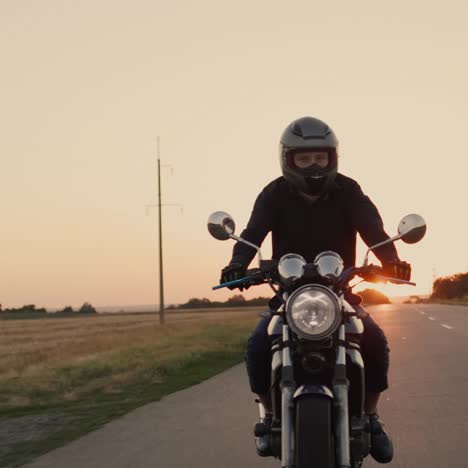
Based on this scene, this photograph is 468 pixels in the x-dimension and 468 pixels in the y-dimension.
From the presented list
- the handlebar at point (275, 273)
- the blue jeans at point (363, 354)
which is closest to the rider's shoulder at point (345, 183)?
the handlebar at point (275, 273)

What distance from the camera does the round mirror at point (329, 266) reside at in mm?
3691

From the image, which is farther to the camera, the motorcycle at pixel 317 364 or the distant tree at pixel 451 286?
the distant tree at pixel 451 286

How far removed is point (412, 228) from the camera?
4023 mm

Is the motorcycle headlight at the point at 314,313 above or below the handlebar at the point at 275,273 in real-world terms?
below

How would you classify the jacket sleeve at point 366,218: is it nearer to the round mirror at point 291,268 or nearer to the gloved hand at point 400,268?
the gloved hand at point 400,268

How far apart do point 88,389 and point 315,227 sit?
723cm

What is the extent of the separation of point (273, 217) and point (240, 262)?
1.27 ft

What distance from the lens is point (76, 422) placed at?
779 cm

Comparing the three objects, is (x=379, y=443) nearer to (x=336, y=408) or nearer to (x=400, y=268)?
(x=336, y=408)

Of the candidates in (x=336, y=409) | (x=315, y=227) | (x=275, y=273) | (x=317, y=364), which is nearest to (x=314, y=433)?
(x=336, y=409)

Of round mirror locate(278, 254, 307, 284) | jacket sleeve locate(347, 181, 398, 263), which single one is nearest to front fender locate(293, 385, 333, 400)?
round mirror locate(278, 254, 307, 284)

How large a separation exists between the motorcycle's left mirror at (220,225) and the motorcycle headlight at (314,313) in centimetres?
82

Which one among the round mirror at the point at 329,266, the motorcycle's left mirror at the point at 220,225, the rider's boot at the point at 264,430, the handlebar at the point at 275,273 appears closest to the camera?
the round mirror at the point at 329,266

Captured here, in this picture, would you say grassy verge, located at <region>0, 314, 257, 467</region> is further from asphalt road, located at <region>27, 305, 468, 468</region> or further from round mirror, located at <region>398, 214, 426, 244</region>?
round mirror, located at <region>398, 214, 426, 244</region>
